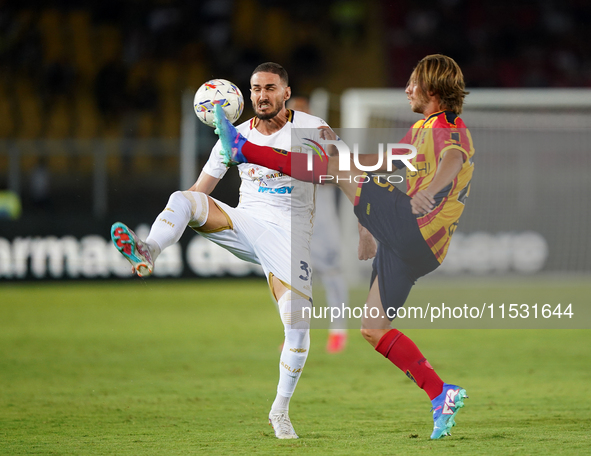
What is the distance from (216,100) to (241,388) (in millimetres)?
2645

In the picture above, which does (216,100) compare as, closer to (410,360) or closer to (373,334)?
(373,334)

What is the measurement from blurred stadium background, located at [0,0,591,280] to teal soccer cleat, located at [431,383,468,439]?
28.7 feet

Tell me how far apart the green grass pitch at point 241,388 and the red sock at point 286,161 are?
1491mm

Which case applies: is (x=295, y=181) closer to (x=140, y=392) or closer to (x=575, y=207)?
(x=140, y=392)

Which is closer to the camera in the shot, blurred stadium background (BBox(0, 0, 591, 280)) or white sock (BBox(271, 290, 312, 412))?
white sock (BBox(271, 290, 312, 412))

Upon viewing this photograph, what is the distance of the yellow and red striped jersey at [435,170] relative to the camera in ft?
14.6

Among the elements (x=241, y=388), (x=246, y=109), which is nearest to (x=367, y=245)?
(x=241, y=388)

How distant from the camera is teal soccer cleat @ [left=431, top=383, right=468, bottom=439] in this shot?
4453 mm

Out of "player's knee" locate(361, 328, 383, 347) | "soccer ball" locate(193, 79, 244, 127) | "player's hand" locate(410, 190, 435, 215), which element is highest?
"soccer ball" locate(193, 79, 244, 127)

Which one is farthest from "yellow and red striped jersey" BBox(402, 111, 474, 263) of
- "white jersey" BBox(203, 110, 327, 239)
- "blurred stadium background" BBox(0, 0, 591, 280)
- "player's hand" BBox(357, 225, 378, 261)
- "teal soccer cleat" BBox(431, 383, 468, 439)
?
"blurred stadium background" BBox(0, 0, 591, 280)

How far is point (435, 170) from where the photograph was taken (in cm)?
452

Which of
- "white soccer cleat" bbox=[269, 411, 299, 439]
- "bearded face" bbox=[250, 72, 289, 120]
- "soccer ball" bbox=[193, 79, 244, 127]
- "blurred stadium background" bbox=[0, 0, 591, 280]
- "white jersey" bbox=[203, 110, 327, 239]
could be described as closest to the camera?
"white soccer cleat" bbox=[269, 411, 299, 439]

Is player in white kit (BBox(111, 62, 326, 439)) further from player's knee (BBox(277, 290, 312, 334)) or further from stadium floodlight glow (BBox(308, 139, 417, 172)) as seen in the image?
stadium floodlight glow (BBox(308, 139, 417, 172))

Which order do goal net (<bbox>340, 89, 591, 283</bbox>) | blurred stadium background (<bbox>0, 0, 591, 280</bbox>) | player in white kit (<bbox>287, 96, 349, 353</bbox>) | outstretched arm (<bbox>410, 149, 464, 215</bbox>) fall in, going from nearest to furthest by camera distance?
outstretched arm (<bbox>410, 149, 464, 215</bbox>) → player in white kit (<bbox>287, 96, 349, 353</bbox>) → goal net (<bbox>340, 89, 591, 283</bbox>) → blurred stadium background (<bbox>0, 0, 591, 280</bbox>)
